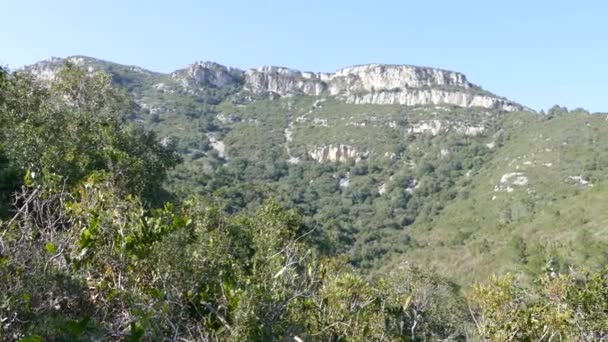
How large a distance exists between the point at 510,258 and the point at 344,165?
9558 cm

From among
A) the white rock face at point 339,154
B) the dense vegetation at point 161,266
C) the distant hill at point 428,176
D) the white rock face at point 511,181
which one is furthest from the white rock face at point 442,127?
the dense vegetation at point 161,266

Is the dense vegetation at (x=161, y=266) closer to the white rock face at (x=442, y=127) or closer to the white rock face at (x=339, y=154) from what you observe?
the white rock face at (x=339, y=154)

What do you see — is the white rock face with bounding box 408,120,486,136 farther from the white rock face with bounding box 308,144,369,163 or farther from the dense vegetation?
the dense vegetation

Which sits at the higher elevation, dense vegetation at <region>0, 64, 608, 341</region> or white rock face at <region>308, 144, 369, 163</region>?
dense vegetation at <region>0, 64, 608, 341</region>

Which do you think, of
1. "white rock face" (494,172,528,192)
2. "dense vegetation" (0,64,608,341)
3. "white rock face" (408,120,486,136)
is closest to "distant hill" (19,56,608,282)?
"white rock face" (494,172,528,192)

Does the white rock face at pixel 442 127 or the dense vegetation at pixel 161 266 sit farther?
the white rock face at pixel 442 127

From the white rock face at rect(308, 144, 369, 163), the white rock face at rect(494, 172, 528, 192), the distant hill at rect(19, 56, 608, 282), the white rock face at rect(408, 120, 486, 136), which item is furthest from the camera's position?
the white rock face at rect(408, 120, 486, 136)

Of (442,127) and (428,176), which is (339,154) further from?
(442,127)

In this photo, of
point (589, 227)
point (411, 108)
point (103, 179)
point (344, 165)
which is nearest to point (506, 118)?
point (411, 108)

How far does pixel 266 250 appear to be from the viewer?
17984mm

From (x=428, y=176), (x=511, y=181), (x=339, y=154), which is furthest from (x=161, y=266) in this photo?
(x=339, y=154)

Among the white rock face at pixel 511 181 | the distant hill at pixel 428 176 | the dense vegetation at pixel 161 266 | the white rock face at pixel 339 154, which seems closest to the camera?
the dense vegetation at pixel 161 266

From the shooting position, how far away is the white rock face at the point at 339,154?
573 ft

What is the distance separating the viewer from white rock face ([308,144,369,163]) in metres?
174
